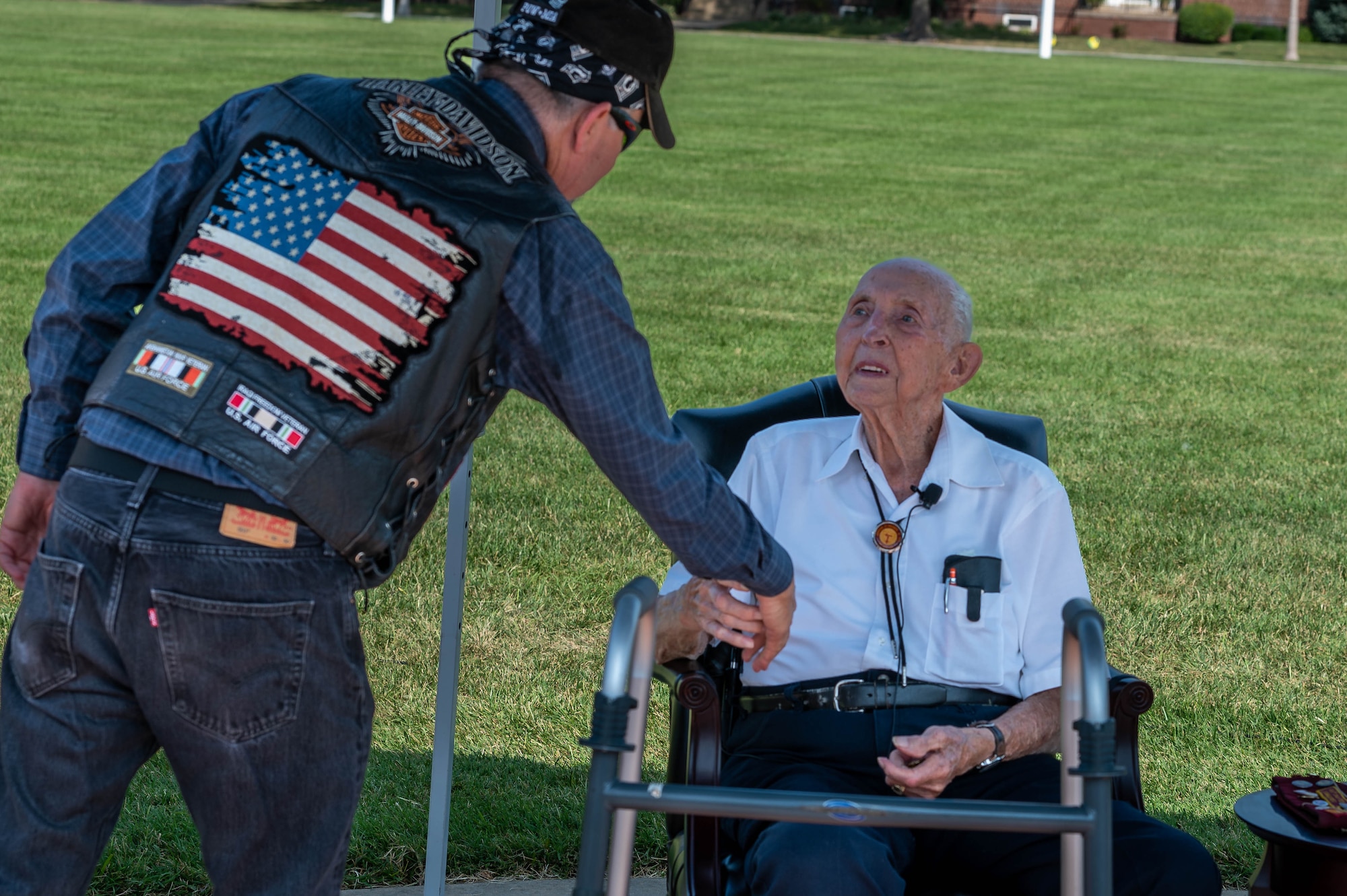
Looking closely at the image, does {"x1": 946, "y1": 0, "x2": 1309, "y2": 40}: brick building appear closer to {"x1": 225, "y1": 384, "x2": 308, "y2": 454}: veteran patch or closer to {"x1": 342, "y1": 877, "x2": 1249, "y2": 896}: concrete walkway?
{"x1": 342, "y1": 877, "x2": 1249, "y2": 896}: concrete walkway

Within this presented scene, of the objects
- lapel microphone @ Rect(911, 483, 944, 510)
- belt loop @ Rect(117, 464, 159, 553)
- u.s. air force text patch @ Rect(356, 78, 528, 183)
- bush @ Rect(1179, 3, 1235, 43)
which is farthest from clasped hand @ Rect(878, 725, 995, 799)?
bush @ Rect(1179, 3, 1235, 43)

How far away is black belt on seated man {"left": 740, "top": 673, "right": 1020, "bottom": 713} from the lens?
318 centimetres

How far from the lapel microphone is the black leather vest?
4.41 ft

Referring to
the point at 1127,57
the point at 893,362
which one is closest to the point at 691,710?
the point at 893,362

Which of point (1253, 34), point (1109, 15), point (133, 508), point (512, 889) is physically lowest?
point (512, 889)

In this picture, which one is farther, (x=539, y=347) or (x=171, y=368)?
(x=539, y=347)

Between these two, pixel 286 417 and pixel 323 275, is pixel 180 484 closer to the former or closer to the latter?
pixel 286 417

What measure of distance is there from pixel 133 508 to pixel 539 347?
602 millimetres

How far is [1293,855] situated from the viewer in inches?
117

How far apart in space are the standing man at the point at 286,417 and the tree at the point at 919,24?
50275mm

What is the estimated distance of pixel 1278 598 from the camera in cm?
570

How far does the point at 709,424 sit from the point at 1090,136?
20.7 m

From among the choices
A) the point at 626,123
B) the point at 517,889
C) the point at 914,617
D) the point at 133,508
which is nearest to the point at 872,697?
the point at 914,617

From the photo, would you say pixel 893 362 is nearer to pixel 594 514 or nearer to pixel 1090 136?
pixel 594 514
